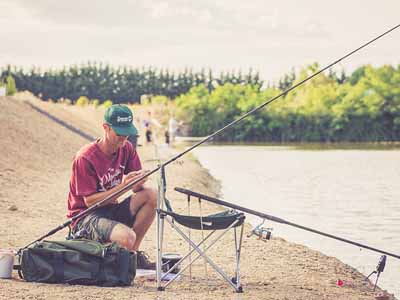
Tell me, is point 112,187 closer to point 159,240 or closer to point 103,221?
point 103,221

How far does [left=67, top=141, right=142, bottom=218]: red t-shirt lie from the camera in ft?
19.2

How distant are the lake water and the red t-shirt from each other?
2.88 m

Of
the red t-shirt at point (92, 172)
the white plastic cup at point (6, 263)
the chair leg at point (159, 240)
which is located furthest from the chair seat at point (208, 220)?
the white plastic cup at point (6, 263)

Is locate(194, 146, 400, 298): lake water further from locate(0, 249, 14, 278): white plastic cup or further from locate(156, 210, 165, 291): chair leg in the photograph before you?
locate(0, 249, 14, 278): white plastic cup

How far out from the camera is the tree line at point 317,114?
→ 7131cm

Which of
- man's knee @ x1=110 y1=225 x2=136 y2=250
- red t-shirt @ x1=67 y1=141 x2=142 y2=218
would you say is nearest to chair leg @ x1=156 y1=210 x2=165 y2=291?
man's knee @ x1=110 y1=225 x2=136 y2=250

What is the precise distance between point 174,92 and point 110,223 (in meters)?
A: 91.2

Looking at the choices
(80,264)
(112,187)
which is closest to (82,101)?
(112,187)

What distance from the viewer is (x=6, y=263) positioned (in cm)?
580

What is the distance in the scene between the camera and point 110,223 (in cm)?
589

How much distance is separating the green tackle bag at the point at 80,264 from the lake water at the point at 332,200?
283 cm

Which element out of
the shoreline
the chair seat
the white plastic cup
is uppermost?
the chair seat

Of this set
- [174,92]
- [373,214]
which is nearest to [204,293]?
[373,214]

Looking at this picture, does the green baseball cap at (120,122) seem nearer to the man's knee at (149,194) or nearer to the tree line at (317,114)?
the man's knee at (149,194)
